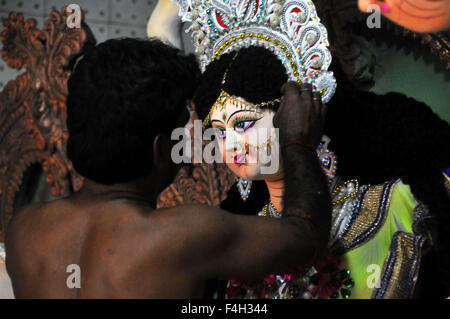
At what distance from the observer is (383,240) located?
152cm

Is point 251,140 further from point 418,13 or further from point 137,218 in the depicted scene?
point 418,13

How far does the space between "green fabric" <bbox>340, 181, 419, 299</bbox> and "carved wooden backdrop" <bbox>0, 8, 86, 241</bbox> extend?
1.83 m

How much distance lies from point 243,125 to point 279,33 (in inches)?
9.5

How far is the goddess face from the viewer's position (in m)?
1.55

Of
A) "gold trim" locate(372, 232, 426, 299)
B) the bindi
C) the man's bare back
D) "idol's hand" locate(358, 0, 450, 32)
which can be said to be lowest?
"gold trim" locate(372, 232, 426, 299)

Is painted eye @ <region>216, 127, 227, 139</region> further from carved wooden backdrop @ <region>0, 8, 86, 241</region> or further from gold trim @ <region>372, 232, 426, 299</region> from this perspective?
carved wooden backdrop @ <region>0, 8, 86, 241</region>

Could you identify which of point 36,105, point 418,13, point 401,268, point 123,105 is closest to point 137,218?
point 123,105

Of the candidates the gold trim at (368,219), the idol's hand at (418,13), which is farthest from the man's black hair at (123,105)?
the idol's hand at (418,13)

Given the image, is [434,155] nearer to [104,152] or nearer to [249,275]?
[249,275]

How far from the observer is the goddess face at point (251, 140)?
1.55m

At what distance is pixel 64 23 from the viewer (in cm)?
301

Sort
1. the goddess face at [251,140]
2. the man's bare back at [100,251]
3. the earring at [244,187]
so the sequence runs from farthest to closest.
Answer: the earring at [244,187] → the goddess face at [251,140] → the man's bare back at [100,251]

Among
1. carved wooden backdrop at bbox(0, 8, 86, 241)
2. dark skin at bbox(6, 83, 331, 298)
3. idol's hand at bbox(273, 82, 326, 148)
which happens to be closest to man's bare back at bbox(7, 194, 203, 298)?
dark skin at bbox(6, 83, 331, 298)

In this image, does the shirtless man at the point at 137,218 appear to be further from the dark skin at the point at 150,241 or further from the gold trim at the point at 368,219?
the gold trim at the point at 368,219
